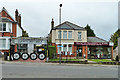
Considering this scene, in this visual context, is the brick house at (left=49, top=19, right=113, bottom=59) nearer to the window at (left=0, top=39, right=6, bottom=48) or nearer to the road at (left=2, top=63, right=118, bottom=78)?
the window at (left=0, top=39, right=6, bottom=48)

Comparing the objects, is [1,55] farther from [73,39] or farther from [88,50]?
[88,50]

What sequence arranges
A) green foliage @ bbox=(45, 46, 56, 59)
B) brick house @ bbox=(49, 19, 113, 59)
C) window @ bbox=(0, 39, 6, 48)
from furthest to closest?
brick house @ bbox=(49, 19, 113, 59)
window @ bbox=(0, 39, 6, 48)
green foliage @ bbox=(45, 46, 56, 59)

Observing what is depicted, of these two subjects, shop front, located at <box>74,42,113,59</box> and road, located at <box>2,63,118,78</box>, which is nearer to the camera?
road, located at <box>2,63,118,78</box>

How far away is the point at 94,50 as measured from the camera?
3067 cm

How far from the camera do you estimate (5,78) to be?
8766 millimetres

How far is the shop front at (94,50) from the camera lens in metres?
30.0

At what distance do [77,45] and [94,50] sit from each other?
11.9 ft

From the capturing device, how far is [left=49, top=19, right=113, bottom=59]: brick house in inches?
1179

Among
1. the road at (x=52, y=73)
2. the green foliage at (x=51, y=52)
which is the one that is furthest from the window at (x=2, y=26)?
the road at (x=52, y=73)

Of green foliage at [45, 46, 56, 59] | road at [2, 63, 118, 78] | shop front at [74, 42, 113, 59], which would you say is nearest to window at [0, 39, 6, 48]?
green foliage at [45, 46, 56, 59]

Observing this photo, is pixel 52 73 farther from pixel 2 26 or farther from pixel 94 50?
pixel 94 50

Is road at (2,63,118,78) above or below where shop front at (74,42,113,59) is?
below

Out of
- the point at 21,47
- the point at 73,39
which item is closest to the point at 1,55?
the point at 21,47

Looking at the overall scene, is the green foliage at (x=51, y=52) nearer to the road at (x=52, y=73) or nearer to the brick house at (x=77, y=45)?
A: the brick house at (x=77, y=45)
